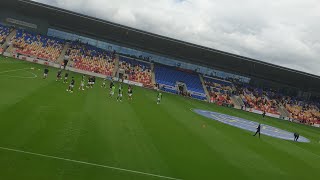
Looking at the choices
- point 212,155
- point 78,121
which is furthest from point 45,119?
point 212,155

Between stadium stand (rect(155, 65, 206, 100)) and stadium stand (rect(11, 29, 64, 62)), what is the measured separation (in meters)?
22.1

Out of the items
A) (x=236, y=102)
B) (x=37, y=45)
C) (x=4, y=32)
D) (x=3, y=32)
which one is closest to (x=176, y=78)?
(x=236, y=102)

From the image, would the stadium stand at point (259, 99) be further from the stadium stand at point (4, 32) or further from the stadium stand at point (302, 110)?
the stadium stand at point (4, 32)

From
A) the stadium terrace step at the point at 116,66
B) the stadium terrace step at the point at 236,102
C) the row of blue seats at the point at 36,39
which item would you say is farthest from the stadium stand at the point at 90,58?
the stadium terrace step at the point at 236,102

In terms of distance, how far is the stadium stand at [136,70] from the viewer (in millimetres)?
76600

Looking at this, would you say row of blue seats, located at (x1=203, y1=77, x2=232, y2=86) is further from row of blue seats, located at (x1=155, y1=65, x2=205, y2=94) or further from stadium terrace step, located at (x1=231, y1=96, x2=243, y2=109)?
stadium terrace step, located at (x1=231, y1=96, x2=243, y2=109)

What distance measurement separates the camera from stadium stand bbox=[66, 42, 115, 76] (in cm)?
7464

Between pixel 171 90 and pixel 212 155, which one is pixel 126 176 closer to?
pixel 212 155

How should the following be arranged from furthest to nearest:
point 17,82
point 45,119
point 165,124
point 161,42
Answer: point 161,42 < point 17,82 < point 165,124 < point 45,119

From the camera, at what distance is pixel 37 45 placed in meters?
75.2

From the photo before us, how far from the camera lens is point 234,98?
81.2 m

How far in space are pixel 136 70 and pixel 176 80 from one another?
9317mm

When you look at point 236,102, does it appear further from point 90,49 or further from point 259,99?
point 90,49

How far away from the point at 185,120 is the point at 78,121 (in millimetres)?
14805
